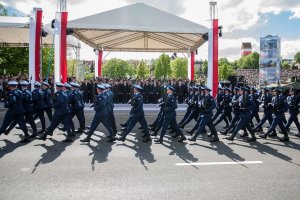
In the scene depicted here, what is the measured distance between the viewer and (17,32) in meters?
18.1

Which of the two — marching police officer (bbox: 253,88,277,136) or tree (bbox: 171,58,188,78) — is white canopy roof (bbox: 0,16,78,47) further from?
tree (bbox: 171,58,188,78)

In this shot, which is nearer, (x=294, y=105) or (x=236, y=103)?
(x=236, y=103)

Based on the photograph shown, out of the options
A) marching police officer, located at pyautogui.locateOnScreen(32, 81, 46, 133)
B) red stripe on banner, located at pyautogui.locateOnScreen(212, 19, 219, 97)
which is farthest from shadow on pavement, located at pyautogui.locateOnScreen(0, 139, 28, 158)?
red stripe on banner, located at pyautogui.locateOnScreen(212, 19, 219, 97)

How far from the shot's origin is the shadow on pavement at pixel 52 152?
21.4ft

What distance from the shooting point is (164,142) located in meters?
8.89

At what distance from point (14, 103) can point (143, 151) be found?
385 centimetres

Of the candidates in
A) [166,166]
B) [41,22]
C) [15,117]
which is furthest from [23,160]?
[41,22]

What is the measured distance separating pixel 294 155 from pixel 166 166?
11.5ft

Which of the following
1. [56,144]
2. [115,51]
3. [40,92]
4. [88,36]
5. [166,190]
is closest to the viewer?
[166,190]

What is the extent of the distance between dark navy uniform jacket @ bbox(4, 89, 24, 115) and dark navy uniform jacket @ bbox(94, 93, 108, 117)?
2.11m

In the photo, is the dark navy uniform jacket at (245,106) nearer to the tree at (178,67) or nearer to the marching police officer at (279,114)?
the marching police officer at (279,114)

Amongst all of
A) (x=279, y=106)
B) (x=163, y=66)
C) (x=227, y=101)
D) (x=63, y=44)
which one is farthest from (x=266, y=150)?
(x=163, y=66)

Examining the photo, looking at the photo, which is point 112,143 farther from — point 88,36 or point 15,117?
point 88,36

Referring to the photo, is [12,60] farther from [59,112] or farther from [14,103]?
[59,112]
